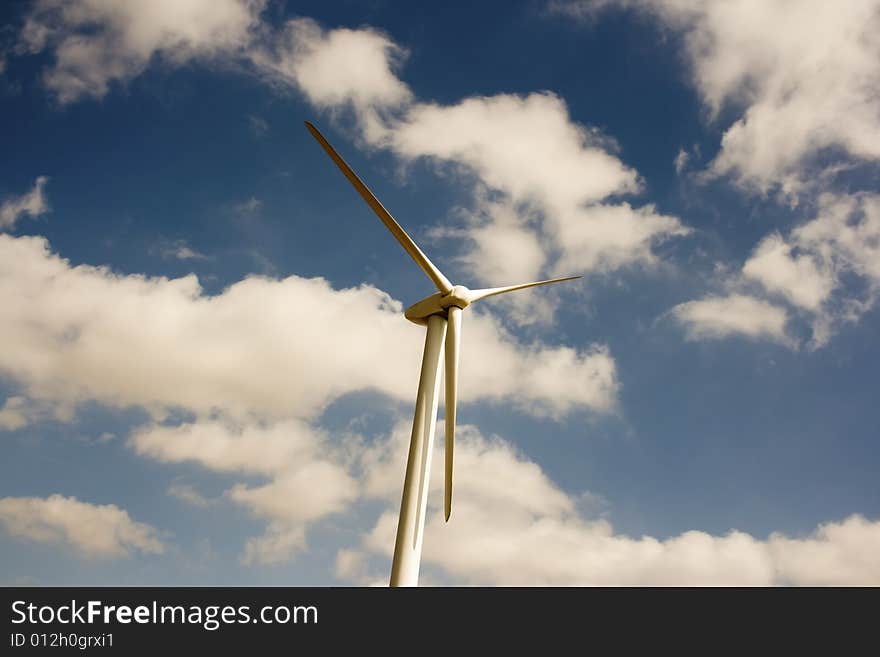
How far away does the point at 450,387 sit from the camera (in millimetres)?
35375

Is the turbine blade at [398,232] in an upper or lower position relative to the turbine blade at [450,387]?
upper

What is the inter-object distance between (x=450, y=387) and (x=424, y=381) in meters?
1.50

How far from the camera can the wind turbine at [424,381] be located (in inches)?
1209

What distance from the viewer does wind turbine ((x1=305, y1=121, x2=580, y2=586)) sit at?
101 feet

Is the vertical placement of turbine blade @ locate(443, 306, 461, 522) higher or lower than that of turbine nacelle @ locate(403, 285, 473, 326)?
lower

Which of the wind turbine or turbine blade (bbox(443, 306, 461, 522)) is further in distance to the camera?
turbine blade (bbox(443, 306, 461, 522))

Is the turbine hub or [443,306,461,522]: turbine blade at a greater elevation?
the turbine hub

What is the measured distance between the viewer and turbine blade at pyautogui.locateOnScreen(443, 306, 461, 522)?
3497cm

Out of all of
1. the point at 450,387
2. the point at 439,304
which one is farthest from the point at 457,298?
the point at 450,387

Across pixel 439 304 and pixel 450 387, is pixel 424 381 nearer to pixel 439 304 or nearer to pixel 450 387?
pixel 450 387

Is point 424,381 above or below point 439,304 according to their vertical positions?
below

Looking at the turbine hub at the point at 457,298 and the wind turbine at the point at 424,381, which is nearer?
the wind turbine at the point at 424,381
